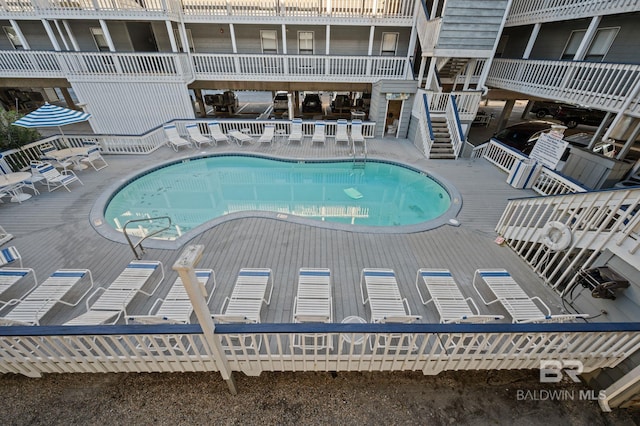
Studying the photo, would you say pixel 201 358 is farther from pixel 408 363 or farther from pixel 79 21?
pixel 79 21

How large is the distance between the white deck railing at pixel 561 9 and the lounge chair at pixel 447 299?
9.36 meters

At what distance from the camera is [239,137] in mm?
10906

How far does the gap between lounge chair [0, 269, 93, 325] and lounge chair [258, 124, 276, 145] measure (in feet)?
25.8

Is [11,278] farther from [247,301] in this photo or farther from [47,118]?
[47,118]

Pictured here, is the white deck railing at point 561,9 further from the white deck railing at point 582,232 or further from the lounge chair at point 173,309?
the lounge chair at point 173,309

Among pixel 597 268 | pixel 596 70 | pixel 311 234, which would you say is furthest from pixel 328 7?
pixel 597 268

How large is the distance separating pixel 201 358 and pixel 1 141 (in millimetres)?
10201

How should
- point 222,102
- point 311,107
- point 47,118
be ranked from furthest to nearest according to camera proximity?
point 311,107 → point 222,102 → point 47,118

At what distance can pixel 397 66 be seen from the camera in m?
11.9

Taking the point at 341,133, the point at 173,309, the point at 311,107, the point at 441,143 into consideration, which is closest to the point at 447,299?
the point at 173,309

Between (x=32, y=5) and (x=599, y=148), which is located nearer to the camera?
(x=599, y=148)

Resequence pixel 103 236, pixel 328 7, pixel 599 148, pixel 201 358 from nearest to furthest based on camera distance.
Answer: pixel 201 358 → pixel 103 236 → pixel 599 148 → pixel 328 7


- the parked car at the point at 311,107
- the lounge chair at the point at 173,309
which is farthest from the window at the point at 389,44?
the lounge chair at the point at 173,309

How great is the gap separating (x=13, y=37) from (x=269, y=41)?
1291 cm
